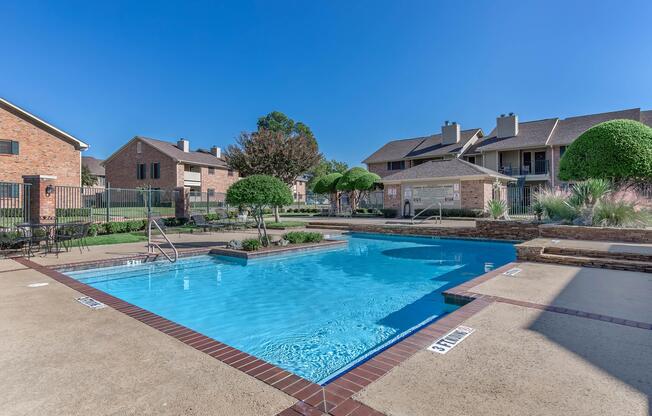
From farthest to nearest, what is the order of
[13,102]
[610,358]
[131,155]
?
[131,155], [13,102], [610,358]

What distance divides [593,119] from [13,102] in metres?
40.5

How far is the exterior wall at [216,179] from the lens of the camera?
121 ft

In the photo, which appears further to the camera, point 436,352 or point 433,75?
point 433,75

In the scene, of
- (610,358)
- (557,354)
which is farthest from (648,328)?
(557,354)

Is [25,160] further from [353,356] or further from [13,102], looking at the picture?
[353,356]

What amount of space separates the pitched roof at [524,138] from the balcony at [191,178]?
26.1m

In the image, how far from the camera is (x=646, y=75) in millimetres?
13094

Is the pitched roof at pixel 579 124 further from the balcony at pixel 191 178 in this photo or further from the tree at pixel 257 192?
the balcony at pixel 191 178

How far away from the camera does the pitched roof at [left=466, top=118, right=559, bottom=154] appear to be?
28.4m

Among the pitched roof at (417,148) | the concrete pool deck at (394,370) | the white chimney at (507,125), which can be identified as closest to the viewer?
the concrete pool deck at (394,370)

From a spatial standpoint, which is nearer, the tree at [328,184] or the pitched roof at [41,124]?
the pitched roof at [41,124]

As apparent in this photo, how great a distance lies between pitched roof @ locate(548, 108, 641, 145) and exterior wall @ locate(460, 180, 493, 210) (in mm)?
9144

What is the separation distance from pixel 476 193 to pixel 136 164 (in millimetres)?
31968

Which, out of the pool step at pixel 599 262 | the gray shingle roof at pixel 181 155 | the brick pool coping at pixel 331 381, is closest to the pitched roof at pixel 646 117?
the pool step at pixel 599 262
